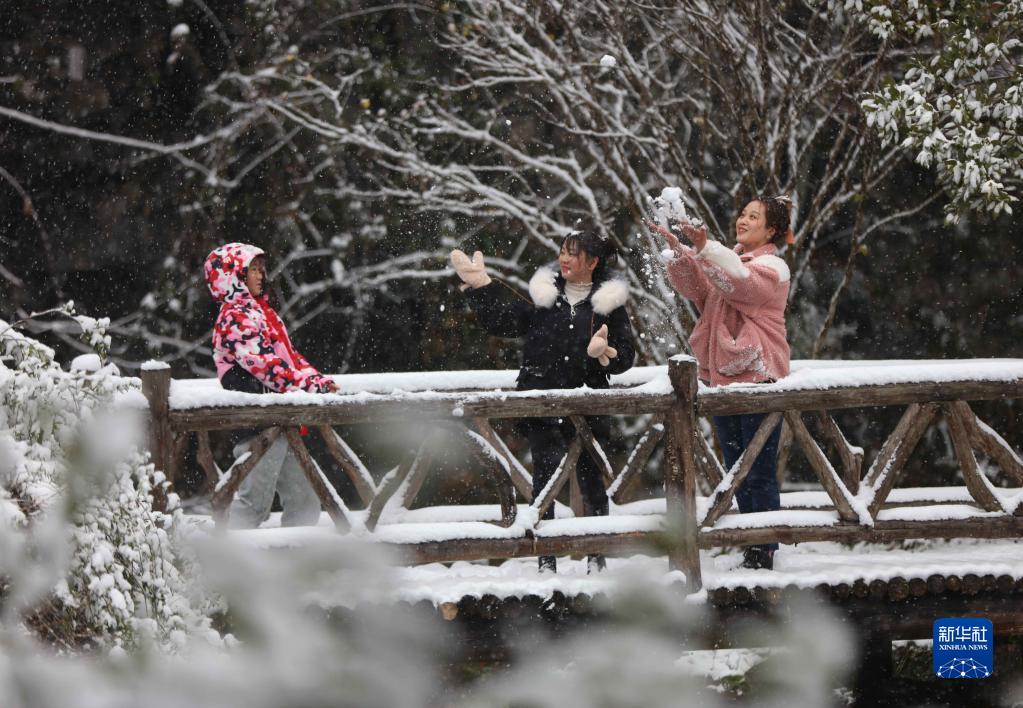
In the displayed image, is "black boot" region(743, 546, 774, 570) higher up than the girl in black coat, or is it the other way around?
the girl in black coat

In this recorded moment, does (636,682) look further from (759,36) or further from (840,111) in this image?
(840,111)

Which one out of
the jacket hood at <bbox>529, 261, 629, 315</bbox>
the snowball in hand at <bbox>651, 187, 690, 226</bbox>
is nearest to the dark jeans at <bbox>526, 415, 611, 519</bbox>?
the jacket hood at <bbox>529, 261, 629, 315</bbox>

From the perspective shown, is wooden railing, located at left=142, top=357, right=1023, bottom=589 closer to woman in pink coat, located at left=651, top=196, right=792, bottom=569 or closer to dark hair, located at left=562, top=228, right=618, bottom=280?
woman in pink coat, located at left=651, top=196, right=792, bottom=569

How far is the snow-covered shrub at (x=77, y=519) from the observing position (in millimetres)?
3564

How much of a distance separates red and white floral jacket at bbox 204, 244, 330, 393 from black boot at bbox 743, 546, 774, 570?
6.99 feet

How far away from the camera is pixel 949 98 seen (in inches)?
259

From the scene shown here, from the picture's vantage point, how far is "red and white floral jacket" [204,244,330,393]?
5180 millimetres

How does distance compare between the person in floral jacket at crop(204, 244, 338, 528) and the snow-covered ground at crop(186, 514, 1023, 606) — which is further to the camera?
the person in floral jacket at crop(204, 244, 338, 528)

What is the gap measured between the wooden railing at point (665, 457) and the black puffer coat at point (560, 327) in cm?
35

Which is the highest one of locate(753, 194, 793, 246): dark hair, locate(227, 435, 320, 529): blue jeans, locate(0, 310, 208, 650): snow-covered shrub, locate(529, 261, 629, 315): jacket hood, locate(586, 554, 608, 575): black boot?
locate(753, 194, 793, 246): dark hair

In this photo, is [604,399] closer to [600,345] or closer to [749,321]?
[600,345]

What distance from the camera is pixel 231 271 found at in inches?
206

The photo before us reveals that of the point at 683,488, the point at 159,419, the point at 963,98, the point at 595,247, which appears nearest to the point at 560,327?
the point at 595,247

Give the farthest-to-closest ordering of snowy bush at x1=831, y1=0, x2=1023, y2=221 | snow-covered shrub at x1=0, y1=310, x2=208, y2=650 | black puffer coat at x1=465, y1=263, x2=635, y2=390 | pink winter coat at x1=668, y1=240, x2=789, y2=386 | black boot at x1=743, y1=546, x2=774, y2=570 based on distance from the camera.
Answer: snowy bush at x1=831, y1=0, x2=1023, y2=221, black boot at x1=743, y1=546, x2=774, y2=570, black puffer coat at x1=465, y1=263, x2=635, y2=390, pink winter coat at x1=668, y1=240, x2=789, y2=386, snow-covered shrub at x1=0, y1=310, x2=208, y2=650
